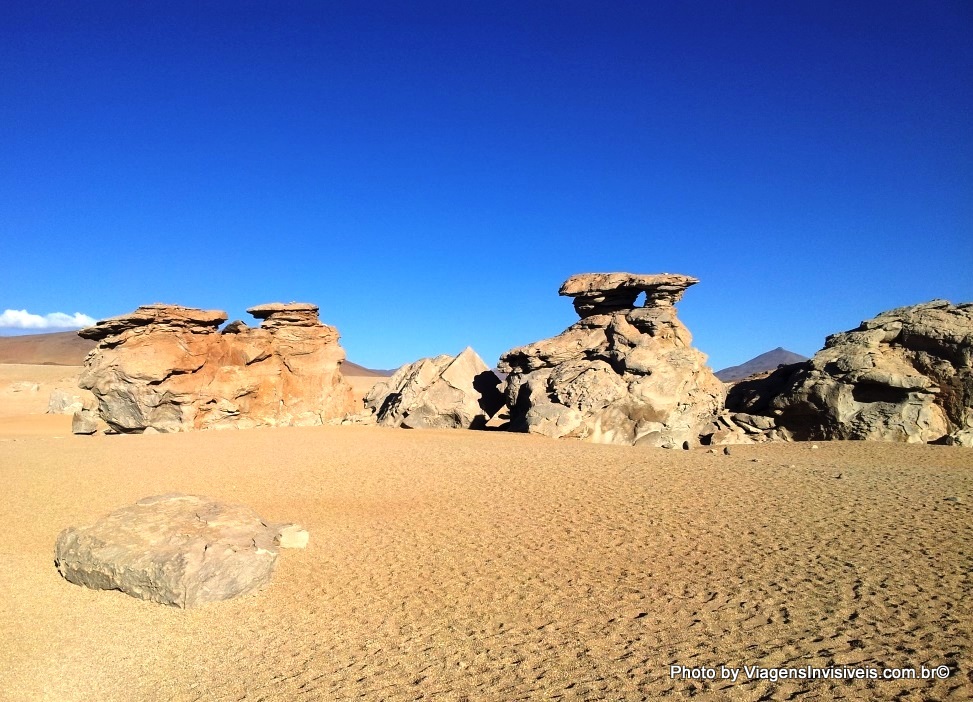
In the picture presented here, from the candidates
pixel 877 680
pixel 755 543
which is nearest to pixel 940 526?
pixel 755 543

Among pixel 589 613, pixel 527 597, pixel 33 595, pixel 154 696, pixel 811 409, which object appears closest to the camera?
pixel 154 696

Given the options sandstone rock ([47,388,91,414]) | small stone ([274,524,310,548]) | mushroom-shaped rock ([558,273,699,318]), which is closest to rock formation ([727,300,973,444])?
mushroom-shaped rock ([558,273,699,318])

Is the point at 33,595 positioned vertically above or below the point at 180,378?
below

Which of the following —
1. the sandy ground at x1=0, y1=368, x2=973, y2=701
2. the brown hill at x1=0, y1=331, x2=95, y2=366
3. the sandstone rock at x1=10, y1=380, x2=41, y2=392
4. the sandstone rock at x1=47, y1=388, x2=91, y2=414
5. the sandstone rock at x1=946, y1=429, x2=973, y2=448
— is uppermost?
the brown hill at x1=0, y1=331, x2=95, y2=366

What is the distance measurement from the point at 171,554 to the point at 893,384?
706 inches

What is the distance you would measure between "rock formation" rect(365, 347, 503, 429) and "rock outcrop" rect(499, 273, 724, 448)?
1.37 m

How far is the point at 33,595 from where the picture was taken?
6.97 metres

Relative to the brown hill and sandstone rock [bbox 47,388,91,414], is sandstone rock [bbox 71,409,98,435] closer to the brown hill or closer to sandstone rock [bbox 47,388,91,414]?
sandstone rock [bbox 47,388,91,414]

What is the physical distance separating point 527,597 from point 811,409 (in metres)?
14.6

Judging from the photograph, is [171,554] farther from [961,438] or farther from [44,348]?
[44,348]

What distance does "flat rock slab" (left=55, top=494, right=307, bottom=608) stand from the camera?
6742 millimetres

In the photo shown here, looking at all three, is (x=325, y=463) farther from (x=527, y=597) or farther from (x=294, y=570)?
(x=527, y=597)

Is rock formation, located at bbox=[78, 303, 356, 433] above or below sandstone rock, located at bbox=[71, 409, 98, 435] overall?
above

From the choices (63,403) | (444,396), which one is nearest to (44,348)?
(63,403)
